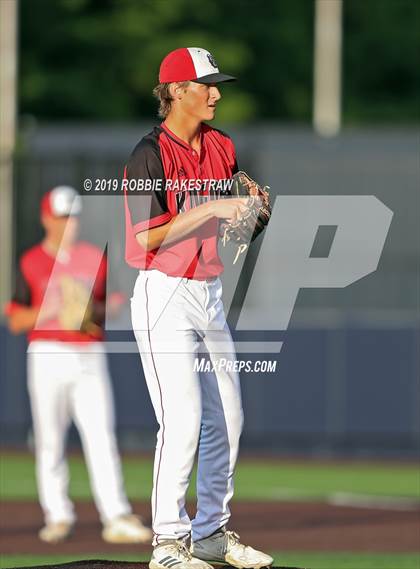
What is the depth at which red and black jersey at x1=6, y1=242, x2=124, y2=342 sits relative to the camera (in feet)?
38.4

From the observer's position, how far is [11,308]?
1202cm

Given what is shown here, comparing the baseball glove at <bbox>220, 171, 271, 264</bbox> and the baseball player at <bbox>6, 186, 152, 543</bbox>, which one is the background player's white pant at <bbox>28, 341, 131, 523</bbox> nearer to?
the baseball player at <bbox>6, 186, 152, 543</bbox>

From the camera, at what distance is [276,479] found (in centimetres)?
1756

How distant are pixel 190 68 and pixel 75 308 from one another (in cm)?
512

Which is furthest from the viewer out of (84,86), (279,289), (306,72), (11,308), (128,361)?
(306,72)

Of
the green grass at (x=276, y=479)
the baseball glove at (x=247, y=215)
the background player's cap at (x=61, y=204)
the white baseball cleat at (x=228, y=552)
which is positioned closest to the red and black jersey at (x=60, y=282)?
the background player's cap at (x=61, y=204)

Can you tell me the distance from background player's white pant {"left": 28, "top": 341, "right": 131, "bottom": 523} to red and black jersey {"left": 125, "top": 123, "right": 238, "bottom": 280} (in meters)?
4.87

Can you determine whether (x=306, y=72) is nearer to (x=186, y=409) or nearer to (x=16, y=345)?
(x=16, y=345)

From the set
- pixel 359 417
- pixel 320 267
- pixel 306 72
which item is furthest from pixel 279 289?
pixel 306 72

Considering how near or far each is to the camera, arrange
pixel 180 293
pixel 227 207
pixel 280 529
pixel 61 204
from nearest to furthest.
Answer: pixel 227 207 → pixel 180 293 → pixel 61 204 → pixel 280 529

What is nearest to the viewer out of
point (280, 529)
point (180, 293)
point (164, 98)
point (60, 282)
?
point (180, 293)

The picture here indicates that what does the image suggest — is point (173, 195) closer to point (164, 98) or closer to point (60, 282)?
point (164, 98)

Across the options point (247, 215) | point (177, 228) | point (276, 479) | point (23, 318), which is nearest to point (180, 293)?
Answer: point (177, 228)

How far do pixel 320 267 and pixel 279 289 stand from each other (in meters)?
0.90
